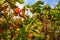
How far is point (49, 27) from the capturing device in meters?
4.76

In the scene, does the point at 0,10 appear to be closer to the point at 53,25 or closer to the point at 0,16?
the point at 0,16

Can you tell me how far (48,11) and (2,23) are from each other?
1189 mm

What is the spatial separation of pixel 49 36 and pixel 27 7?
97cm

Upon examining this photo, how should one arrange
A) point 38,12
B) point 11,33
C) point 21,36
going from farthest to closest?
point 38,12
point 11,33
point 21,36

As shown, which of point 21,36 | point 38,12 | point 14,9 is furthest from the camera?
point 38,12

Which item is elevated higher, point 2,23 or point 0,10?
point 0,10

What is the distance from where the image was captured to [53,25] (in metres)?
4.99

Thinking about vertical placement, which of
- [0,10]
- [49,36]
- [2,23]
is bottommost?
[49,36]

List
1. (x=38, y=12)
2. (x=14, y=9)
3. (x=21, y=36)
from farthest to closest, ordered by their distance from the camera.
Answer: (x=38, y=12), (x=14, y=9), (x=21, y=36)

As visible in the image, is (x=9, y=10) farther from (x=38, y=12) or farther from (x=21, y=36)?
(x=21, y=36)

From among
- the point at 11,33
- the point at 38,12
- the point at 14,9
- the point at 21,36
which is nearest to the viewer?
the point at 21,36

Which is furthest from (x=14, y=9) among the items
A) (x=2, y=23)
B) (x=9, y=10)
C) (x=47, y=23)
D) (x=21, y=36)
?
(x=21, y=36)

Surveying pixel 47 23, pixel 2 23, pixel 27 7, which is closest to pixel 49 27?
pixel 47 23

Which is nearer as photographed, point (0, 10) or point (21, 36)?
point (21, 36)
